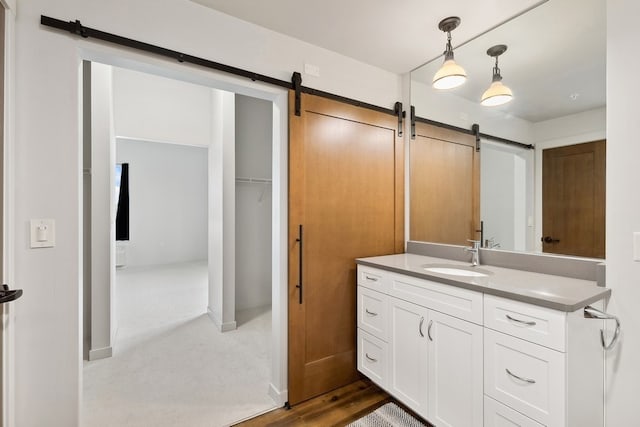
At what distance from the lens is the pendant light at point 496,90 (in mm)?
1970

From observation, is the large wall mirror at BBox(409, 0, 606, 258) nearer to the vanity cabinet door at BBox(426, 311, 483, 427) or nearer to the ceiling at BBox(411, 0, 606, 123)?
the ceiling at BBox(411, 0, 606, 123)

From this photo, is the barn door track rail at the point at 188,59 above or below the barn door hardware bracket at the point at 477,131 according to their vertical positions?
above

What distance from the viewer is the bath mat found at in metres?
1.81

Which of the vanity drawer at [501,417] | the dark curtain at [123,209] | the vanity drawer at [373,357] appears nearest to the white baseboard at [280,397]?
the vanity drawer at [373,357]

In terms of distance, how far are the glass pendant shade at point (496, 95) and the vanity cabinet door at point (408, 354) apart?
4.87 ft

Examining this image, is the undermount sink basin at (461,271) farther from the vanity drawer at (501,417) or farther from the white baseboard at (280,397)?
the white baseboard at (280,397)

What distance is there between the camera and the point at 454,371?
59.8 inches

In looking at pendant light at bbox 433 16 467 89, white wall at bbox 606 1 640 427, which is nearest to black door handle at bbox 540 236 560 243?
white wall at bbox 606 1 640 427

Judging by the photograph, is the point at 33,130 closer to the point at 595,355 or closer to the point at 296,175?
the point at 296,175

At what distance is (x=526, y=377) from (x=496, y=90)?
5.72 ft

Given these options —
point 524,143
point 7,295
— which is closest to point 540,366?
point 524,143

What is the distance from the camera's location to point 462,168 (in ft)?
7.78

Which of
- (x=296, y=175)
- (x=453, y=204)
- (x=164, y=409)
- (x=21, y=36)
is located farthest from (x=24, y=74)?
(x=453, y=204)

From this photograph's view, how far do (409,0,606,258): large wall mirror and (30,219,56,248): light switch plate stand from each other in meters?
2.36
